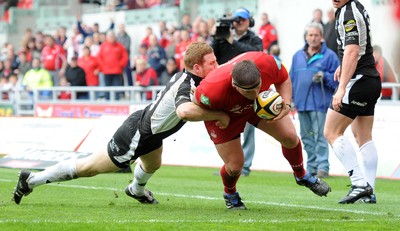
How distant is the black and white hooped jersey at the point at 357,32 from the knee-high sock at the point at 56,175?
10.0ft

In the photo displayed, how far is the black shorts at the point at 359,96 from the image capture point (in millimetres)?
9883

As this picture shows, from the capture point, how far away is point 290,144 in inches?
A: 370

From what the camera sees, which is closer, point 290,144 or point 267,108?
point 267,108

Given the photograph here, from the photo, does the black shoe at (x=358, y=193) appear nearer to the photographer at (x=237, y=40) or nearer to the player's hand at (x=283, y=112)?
the player's hand at (x=283, y=112)

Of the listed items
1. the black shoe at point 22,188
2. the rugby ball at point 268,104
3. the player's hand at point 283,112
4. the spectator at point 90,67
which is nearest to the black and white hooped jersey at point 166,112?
the rugby ball at point 268,104

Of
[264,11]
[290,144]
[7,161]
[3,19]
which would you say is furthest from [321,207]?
[3,19]

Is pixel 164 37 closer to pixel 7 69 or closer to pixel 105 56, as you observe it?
pixel 105 56

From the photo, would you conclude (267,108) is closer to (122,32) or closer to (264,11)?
(264,11)

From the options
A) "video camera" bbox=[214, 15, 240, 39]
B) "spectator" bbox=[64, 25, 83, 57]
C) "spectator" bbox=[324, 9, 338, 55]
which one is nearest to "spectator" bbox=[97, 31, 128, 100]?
"spectator" bbox=[64, 25, 83, 57]

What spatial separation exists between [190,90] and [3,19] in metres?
28.7

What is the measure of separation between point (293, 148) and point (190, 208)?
1208 millimetres

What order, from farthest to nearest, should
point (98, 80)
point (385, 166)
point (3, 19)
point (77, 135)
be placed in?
point (3, 19) → point (98, 80) → point (77, 135) → point (385, 166)

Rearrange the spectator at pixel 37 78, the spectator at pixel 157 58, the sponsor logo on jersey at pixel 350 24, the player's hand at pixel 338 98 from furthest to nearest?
the spectator at pixel 37 78 → the spectator at pixel 157 58 → the sponsor logo on jersey at pixel 350 24 → the player's hand at pixel 338 98

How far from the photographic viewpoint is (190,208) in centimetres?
962
